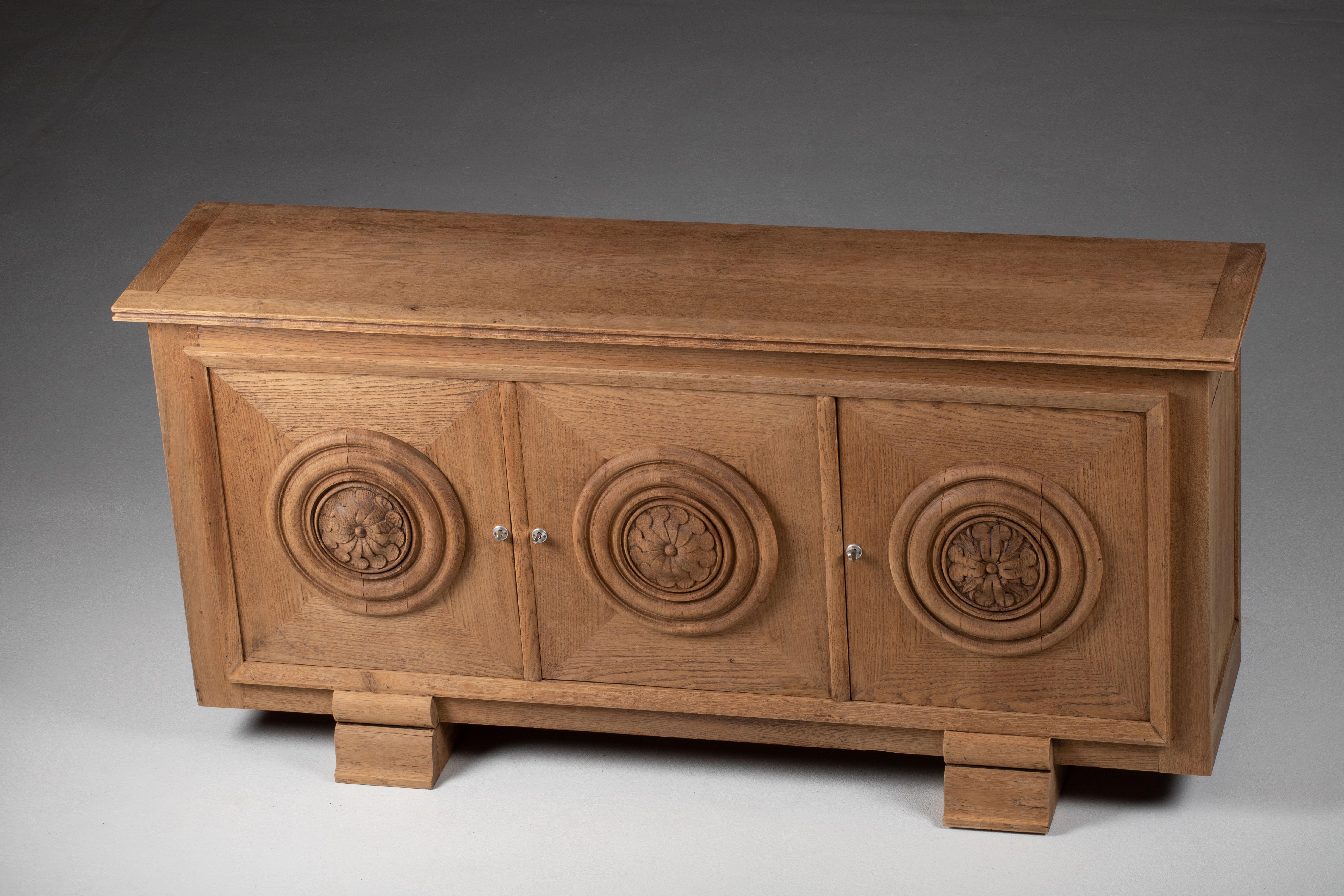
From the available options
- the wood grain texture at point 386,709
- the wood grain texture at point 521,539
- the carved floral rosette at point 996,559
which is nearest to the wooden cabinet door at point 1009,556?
the carved floral rosette at point 996,559

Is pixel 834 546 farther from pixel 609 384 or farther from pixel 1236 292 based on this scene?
pixel 1236 292

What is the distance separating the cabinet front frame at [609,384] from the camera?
4156 millimetres

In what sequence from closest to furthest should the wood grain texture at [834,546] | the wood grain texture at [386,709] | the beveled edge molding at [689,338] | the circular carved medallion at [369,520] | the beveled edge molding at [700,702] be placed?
the beveled edge molding at [689,338], the wood grain texture at [834,546], the beveled edge molding at [700,702], the circular carved medallion at [369,520], the wood grain texture at [386,709]

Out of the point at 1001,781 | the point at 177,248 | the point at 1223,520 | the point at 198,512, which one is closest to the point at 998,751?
the point at 1001,781

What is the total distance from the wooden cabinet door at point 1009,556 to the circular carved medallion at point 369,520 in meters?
0.83

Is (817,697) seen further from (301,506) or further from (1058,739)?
(301,506)

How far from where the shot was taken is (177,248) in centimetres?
472

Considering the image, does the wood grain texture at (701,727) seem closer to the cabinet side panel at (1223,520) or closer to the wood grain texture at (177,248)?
the cabinet side panel at (1223,520)

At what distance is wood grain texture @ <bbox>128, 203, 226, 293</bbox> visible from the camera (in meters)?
4.58

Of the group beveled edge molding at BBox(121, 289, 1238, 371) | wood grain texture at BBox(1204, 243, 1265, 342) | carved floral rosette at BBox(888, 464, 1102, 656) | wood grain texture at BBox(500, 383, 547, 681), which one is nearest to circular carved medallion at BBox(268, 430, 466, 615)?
wood grain texture at BBox(500, 383, 547, 681)

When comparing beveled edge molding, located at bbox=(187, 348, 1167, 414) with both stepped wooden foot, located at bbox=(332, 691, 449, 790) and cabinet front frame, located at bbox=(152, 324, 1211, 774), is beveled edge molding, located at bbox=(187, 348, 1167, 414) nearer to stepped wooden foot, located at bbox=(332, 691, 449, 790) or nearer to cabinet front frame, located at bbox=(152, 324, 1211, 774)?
cabinet front frame, located at bbox=(152, 324, 1211, 774)

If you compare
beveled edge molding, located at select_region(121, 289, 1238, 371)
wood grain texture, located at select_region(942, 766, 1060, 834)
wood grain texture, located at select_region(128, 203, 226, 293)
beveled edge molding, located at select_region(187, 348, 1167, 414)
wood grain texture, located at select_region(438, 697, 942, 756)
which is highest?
wood grain texture, located at select_region(128, 203, 226, 293)

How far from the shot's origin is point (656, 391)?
434 cm

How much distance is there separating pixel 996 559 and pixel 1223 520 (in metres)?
0.54
